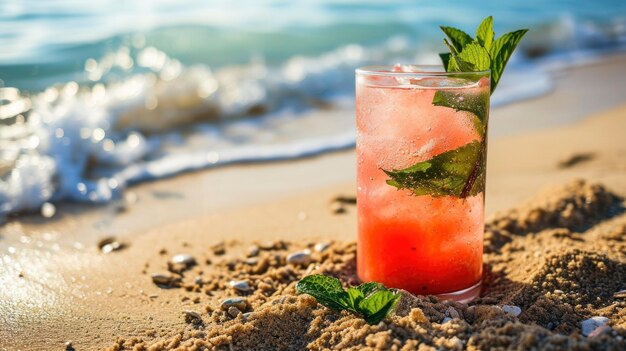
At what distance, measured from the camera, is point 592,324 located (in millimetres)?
2107

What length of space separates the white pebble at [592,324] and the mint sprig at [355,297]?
23.2 inches

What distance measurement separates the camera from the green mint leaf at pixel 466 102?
2.21 meters

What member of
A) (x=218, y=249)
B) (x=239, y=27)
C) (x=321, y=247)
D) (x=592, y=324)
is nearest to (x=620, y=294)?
(x=592, y=324)

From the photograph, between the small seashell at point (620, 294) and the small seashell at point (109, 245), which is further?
the small seashell at point (109, 245)

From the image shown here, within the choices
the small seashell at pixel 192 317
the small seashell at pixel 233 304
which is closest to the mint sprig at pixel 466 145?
the small seashell at pixel 233 304

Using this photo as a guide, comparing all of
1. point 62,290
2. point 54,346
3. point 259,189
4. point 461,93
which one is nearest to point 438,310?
point 461,93

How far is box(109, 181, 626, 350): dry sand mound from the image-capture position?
6.33 ft

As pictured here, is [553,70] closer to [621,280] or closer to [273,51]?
[273,51]

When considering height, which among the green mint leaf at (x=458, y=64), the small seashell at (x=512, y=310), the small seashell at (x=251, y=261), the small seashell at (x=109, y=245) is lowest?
the small seashell at (x=109, y=245)

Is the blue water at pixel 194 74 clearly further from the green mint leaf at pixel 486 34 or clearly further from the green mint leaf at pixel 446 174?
the green mint leaf at pixel 486 34

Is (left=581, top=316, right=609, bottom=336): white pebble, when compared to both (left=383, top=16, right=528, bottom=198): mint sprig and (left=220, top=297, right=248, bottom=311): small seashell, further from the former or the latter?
(left=220, top=297, right=248, bottom=311): small seashell

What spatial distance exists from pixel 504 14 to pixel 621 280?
32.8 ft

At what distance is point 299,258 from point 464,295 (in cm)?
70

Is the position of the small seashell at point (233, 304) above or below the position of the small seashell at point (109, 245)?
above
